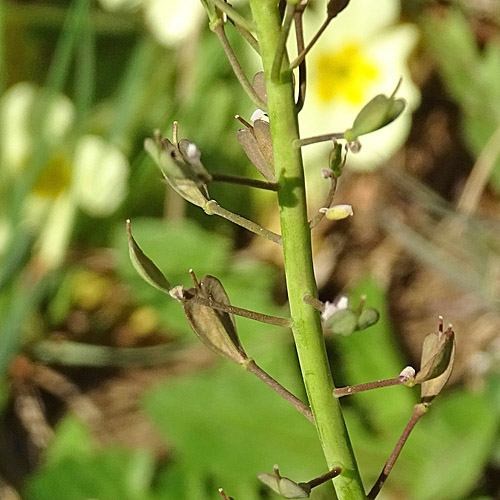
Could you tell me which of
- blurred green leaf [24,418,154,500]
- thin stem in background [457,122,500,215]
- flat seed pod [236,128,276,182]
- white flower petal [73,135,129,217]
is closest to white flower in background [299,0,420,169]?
thin stem in background [457,122,500,215]

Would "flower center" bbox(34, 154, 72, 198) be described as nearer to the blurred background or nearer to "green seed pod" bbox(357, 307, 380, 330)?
the blurred background

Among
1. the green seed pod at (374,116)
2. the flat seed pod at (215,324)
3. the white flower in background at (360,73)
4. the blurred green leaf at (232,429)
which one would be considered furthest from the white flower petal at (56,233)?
the green seed pod at (374,116)

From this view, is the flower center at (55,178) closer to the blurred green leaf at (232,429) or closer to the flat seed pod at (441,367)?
the blurred green leaf at (232,429)

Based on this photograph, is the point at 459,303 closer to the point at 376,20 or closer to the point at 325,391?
the point at 376,20

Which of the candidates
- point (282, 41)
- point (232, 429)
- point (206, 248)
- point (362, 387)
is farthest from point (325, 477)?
point (206, 248)

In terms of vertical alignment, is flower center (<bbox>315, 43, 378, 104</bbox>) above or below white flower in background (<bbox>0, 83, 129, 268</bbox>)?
above

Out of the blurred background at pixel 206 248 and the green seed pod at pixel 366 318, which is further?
the blurred background at pixel 206 248

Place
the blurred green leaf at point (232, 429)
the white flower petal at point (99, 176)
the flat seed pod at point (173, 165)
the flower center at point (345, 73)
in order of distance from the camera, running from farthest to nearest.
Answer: the flower center at point (345, 73), the white flower petal at point (99, 176), the blurred green leaf at point (232, 429), the flat seed pod at point (173, 165)

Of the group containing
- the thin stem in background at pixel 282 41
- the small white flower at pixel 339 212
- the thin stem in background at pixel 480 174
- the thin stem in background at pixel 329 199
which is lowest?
the small white flower at pixel 339 212
